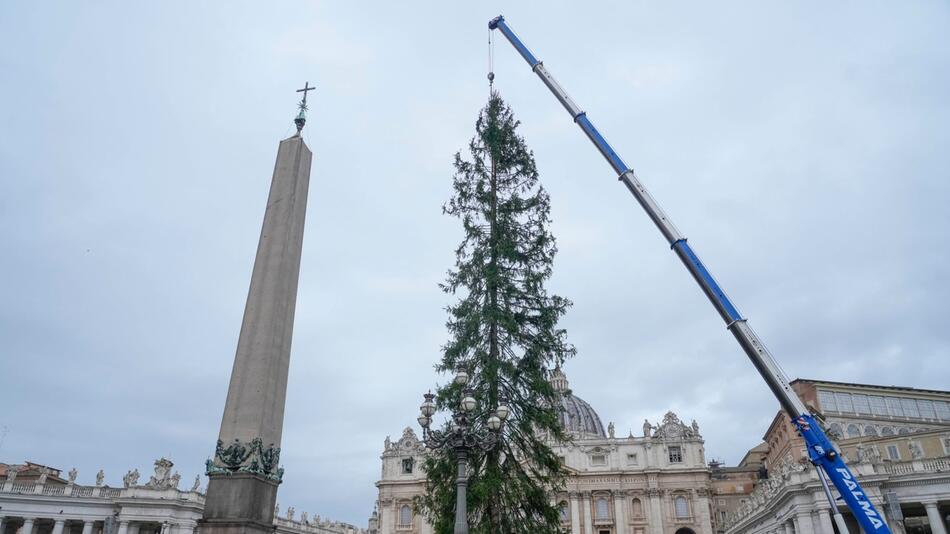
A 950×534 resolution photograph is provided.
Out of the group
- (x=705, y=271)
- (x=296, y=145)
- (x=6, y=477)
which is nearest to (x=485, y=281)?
(x=705, y=271)

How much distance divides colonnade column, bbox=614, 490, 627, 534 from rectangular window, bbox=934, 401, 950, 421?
2959 cm

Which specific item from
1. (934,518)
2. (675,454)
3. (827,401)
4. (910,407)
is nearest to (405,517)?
(675,454)

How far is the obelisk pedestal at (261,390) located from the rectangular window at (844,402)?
144ft

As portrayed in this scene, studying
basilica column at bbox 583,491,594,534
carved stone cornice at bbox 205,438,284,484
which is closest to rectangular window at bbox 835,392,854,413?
basilica column at bbox 583,491,594,534

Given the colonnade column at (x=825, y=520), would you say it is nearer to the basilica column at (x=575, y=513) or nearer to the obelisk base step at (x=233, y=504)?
the obelisk base step at (x=233, y=504)

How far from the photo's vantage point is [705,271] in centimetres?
2119

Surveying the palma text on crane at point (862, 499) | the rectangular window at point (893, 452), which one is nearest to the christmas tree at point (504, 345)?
the palma text on crane at point (862, 499)

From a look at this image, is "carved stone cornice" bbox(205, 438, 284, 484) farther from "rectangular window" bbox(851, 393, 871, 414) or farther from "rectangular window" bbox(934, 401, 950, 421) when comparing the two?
"rectangular window" bbox(934, 401, 950, 421)

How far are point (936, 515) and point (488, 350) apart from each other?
26.0 metres

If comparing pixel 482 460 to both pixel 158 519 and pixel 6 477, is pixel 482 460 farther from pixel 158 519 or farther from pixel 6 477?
pixel 6 477

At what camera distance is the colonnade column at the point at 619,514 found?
63266 mm

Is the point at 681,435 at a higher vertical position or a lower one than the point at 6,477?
higher

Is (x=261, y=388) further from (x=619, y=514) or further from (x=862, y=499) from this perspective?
(x=619, y=514)

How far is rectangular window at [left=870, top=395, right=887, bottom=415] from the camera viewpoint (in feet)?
145
